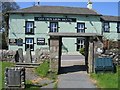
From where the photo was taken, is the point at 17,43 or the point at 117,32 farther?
the point at 117,32

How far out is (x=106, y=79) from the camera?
581 inches

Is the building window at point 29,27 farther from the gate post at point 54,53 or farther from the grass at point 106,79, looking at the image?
the grass at point 106,79

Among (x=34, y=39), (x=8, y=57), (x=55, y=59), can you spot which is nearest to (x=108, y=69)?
(x=55, y=59)

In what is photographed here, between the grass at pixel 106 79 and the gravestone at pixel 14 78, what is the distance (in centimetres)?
340

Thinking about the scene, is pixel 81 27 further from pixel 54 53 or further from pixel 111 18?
pixel 54 53

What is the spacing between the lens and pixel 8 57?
24.6m

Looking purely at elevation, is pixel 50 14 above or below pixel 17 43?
above

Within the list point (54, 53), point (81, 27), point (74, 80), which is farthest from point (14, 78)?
point (81, 27)

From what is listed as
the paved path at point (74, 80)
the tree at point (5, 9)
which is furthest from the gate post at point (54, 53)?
the tree at point (5, 9)

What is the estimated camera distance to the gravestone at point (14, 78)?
40.7ft

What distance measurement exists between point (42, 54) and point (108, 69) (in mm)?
7844

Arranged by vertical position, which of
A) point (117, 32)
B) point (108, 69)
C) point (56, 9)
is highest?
point (56, 9)

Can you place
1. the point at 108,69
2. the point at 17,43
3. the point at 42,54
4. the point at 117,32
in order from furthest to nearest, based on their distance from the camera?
1. the point at 117,32
2. the point at 17,43
3. the point at 42,54
4. the point at 108,69

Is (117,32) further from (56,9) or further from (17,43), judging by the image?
(17,43)
